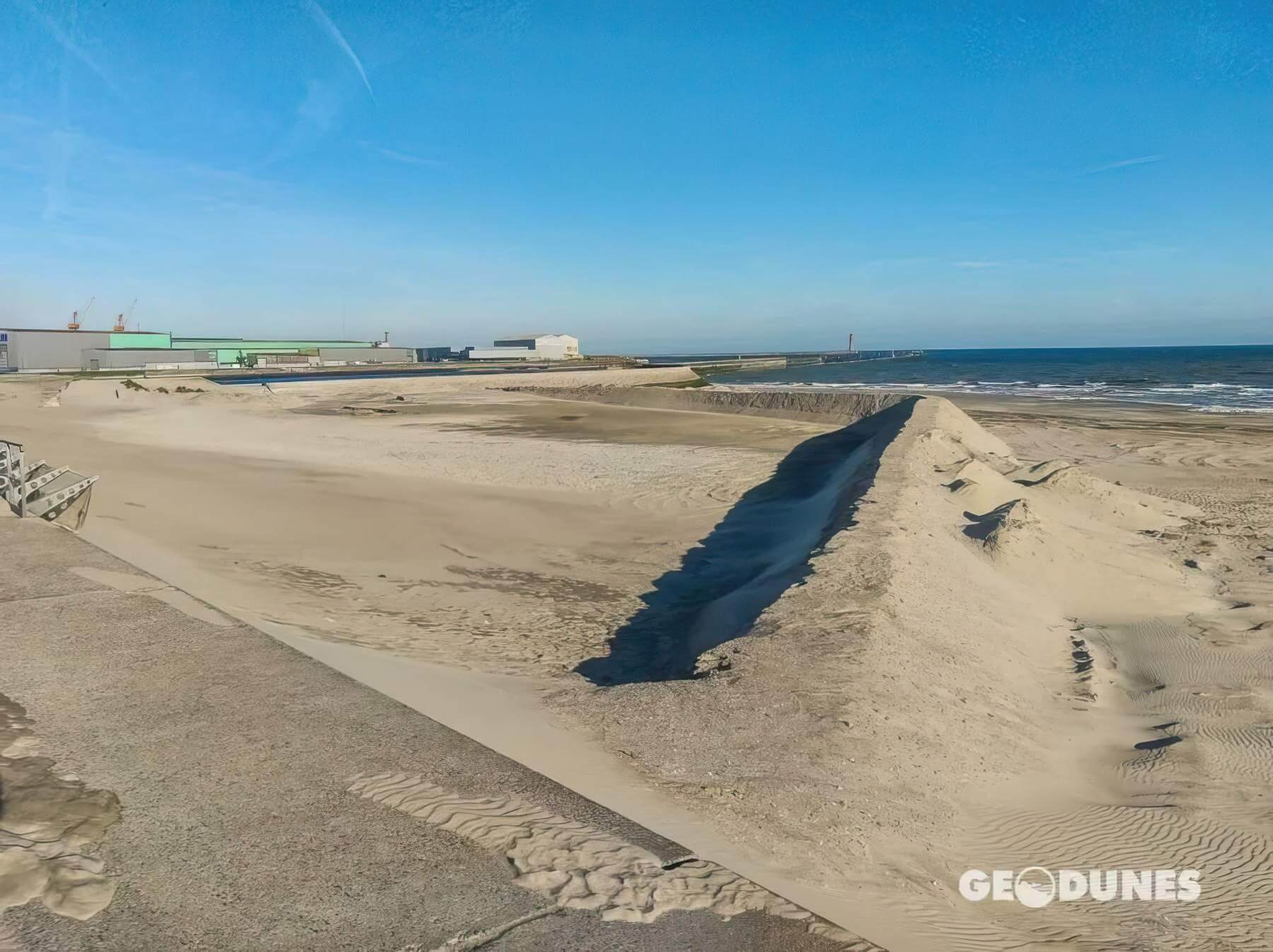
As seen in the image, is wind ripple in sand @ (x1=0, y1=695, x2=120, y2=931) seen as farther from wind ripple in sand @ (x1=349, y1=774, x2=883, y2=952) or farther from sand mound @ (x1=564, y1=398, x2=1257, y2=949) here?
sand mound @ (x1=564, y1=398, x2=1257, y2=949)

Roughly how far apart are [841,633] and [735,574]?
14.5 ft

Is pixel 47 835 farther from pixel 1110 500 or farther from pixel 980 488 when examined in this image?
pixel 1110 500

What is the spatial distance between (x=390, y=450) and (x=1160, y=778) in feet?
60.9

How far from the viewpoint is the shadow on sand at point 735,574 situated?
298 inches

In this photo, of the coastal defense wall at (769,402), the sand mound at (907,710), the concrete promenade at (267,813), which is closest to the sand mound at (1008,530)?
the sand mound at (907,710)

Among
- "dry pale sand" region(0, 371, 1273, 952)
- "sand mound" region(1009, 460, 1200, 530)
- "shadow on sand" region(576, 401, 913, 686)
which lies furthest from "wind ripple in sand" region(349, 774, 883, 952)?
"sand mound" region(1009, 460, 1200, 530)

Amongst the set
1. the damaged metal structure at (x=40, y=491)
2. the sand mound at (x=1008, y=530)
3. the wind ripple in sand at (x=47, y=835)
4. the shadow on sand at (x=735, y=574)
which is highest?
the damaged metal structure at (x=40, y=491)

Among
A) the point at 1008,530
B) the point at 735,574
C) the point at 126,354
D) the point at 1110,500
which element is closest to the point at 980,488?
the point at 1110,500

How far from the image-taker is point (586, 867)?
129 inches

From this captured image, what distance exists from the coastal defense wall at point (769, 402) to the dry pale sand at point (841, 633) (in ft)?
37.0

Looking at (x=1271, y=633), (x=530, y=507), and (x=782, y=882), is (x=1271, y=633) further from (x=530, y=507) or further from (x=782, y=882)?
(x=530, y=507)

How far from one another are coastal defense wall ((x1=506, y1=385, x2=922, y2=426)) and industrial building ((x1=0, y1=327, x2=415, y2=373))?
5475cm

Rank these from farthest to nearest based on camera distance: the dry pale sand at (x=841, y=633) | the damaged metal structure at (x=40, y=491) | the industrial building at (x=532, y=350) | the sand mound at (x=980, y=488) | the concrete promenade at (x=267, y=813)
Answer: the industrial building at (x=532, y=350) → the sand mound at (x=980, y=488) → the damaged metal structure at (x=40, y=491) → the dry pale sand at (x=841, y=633) → the concrete promenade at (x=267, y=813)

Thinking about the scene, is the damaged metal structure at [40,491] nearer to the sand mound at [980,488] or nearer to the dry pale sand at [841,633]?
the dry pale sand at [841,633]
